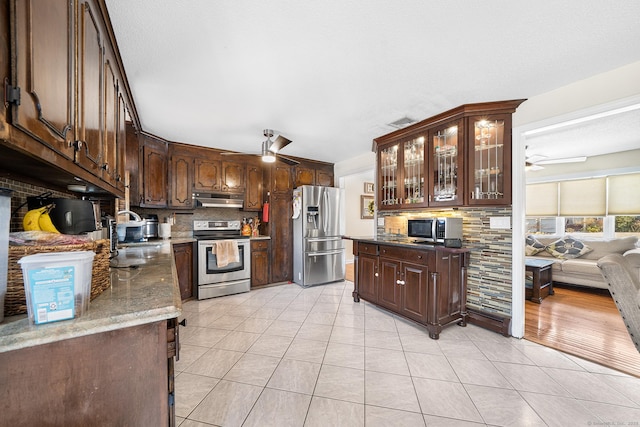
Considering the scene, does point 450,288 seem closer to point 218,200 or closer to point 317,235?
point 317,235

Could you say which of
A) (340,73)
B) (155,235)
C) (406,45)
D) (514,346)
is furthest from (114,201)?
(514,346)

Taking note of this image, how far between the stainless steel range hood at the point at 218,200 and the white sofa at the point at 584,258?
5.41 m

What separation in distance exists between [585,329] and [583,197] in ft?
11.0

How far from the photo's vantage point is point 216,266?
12.7ft

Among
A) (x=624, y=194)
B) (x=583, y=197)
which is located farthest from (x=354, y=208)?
(x=624, y=194)

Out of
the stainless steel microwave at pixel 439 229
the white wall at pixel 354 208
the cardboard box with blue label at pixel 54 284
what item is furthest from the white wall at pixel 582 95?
the white wall at pixel 354 208

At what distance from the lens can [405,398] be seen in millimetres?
1730

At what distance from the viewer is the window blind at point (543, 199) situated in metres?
5.17

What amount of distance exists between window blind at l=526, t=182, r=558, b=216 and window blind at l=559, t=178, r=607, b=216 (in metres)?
0.11

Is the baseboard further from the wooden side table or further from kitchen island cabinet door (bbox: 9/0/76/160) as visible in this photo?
kitchen island cabinet door (bbox: 9/0/76/160)

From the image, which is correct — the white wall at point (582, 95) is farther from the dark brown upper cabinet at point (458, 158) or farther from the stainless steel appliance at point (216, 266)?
the stainless steel appliance at point (216, 266)

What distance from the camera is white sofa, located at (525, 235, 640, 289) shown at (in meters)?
3.98

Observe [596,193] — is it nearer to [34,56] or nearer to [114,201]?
[34,56]

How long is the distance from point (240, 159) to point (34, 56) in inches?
147
